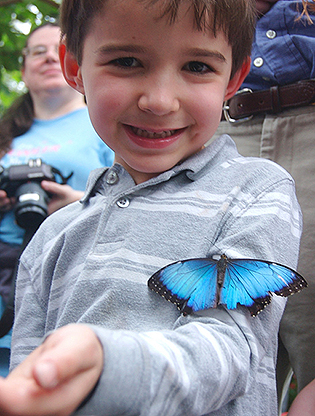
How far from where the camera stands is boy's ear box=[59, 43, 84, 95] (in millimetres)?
1329

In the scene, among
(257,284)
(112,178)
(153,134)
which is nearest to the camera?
(257,284)

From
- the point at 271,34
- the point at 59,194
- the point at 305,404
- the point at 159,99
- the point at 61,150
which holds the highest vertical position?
the point at 271,34

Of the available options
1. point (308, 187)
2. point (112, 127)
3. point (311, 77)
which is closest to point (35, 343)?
point (112, 127)

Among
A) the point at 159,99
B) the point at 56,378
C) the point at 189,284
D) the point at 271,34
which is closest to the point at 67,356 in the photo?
the point at 56,378

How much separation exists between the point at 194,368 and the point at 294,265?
376 millimetres

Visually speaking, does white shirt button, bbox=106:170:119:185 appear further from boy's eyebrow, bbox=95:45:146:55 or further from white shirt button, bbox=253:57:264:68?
white shirt button, bbox=253:57:264:68

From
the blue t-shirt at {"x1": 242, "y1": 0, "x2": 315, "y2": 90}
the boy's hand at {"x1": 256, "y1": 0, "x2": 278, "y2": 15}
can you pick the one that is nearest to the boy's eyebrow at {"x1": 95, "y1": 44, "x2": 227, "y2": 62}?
the blue t-shirt at {"x1": 242, "y1": 0, "x2": 315, "y2": 90}

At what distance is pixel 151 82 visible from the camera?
1.02 m

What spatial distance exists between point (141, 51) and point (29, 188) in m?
1.22

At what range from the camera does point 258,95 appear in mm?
1475

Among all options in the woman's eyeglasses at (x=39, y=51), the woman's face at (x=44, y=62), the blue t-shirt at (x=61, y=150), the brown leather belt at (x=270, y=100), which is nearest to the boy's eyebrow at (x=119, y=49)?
the brown leather belt at (x=270, y=100)

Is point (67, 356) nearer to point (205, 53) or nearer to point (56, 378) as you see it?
point (56, 378)

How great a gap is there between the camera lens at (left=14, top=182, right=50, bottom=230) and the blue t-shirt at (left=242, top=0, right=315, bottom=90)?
1043 millimetres

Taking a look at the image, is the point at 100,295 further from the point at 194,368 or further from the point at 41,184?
the point at 41,184
